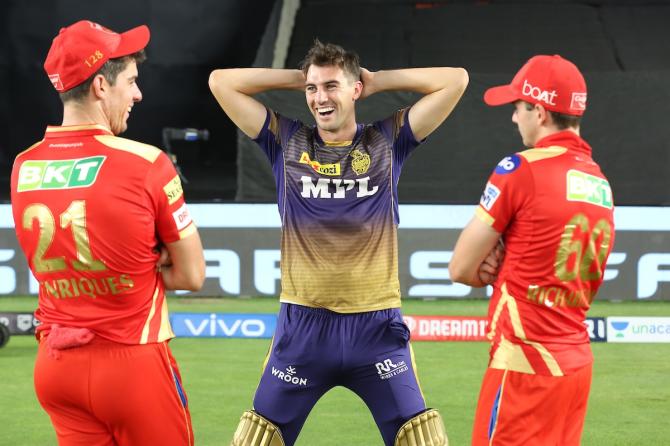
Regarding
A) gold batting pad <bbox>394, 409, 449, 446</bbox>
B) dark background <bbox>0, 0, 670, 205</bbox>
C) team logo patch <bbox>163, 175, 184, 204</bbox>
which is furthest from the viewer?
dark background <bbox>0, 0, 670, 205</bbox>

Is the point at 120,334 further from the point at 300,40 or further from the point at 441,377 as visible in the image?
the point at 300,40

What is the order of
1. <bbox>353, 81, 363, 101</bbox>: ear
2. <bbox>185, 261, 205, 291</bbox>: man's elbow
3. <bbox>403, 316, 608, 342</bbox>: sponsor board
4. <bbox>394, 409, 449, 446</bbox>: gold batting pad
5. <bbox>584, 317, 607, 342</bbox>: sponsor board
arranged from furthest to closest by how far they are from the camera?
<bbox>403, 316, 608, 342</bbox>: sponsor board, <bbox>584, 317, 607, 342</bbox>: sponsor board, <bbox>353, 81, 363, 101</bbox>: ear, <bbox>394, 409, 449, 446</bbox>: gold batting pad, <bbox>185, 261, 205, 291</bbox>: man's elbow

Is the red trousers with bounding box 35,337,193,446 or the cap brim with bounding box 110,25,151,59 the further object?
the cap brim with bounding box 110,25,151,59

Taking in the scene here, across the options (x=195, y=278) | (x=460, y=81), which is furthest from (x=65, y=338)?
(x=460, y=81)

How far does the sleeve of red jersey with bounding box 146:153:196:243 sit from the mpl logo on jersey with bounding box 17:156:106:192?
0.20m

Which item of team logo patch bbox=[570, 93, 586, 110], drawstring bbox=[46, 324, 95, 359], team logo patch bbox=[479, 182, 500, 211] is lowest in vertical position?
drawstring bbox=[46, 324, 95, 359]

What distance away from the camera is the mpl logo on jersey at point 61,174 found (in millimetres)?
3684

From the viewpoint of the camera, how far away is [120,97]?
12.8 ft

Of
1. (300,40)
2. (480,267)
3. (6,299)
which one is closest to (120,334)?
(480,267)

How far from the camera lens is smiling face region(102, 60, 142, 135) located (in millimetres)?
3883

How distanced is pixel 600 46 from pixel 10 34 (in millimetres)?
10104

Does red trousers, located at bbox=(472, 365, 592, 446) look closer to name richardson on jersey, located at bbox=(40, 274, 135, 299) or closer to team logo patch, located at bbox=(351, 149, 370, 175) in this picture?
team logo patch, located at bbox=(351, 149, 370, 175)

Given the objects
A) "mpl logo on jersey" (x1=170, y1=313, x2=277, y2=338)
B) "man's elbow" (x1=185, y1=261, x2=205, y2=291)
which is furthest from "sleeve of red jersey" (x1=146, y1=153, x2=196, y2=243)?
"mpl logo on jersey" (x1=170, y1=313, x2=277, y2=338)

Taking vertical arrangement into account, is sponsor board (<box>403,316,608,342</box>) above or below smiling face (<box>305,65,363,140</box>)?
below
